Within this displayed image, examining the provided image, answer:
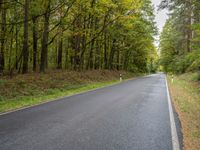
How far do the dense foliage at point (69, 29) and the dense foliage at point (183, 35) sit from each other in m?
4.72

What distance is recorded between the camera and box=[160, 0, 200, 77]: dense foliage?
17422mm

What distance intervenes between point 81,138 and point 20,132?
1.66 metres

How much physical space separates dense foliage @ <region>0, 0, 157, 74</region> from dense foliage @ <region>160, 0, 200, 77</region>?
15.5 feet

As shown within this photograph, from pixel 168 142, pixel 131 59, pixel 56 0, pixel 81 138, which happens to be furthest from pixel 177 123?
pixel 131 59

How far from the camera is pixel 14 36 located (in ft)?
91.4

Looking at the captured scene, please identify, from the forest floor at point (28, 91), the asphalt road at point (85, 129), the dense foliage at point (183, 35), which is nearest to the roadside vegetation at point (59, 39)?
the forest floor at point (28, 91)

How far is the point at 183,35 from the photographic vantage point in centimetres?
3841

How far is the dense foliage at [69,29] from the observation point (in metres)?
20.4

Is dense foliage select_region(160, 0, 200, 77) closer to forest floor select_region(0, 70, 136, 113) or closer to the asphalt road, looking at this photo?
the asphalt road

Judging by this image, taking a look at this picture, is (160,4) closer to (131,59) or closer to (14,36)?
(14,36)

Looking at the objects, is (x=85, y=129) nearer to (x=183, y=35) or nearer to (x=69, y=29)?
(x=69, y=29)

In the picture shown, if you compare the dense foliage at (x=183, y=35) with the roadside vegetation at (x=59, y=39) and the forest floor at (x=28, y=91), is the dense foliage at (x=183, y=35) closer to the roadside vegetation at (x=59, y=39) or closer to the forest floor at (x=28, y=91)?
the roadside vegetation at (x=59, y=39)

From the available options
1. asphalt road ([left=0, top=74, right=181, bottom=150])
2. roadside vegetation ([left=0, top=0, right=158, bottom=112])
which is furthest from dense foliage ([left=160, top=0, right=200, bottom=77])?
asphalt road ([left=0, top=74, right=181, bottom=150])

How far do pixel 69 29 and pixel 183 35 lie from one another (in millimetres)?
20494
